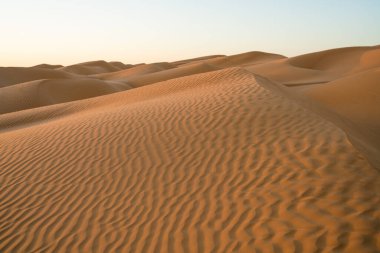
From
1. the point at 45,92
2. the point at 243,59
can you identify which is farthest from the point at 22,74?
the point at 243,59

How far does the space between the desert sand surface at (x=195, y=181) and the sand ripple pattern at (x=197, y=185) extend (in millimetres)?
16

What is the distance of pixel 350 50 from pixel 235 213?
121 feet

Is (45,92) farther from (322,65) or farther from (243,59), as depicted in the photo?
(243,59)

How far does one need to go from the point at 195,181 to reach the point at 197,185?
0.11m

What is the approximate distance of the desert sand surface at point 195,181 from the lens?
3848mm

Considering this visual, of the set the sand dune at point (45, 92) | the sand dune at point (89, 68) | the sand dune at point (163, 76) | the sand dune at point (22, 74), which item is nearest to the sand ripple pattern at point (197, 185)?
the sand dune at point (45, 92)

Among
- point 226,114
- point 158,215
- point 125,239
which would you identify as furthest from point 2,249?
point 226,114

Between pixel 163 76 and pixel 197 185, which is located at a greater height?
pixel 197 185

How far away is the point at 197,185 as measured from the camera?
492cm

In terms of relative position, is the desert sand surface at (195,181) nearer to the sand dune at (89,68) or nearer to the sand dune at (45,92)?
the sand dune at (45,92)

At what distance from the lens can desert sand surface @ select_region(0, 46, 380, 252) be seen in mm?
3848

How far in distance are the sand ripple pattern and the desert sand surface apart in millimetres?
16

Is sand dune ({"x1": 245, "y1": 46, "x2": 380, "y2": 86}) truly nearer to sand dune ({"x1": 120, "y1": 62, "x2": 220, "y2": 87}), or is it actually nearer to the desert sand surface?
sand dune ({"x1": 120, "y1": 62, "x2": 220, "y2": 87})

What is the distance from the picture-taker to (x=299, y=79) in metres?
26.0
